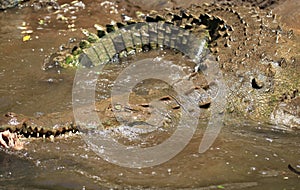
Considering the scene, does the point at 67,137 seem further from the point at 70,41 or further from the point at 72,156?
the point at 70,41

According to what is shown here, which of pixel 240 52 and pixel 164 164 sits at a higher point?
pixel 240 52

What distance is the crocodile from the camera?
491 cm

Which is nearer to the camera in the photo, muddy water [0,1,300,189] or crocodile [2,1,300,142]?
muddy water [0,1,300,189]

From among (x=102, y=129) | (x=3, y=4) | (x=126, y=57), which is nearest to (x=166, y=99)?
(x=102, y=129)

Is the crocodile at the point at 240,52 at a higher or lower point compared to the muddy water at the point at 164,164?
higher

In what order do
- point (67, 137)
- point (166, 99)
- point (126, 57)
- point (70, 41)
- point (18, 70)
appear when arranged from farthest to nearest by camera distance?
point (70, 41)
point (126, 57)
point (18, 70)
point (166, 99)
point (67, 137)

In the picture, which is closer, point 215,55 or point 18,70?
point 215,55

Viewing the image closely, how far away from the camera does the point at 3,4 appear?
8336 millimetres

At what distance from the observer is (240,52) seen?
5383 millimetres

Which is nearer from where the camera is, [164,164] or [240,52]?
[164,164]

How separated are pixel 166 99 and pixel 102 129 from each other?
786mm

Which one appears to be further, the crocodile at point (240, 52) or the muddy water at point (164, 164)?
the crocodile at point (240, 52)

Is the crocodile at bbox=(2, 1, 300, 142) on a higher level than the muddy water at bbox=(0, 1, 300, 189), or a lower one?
higher

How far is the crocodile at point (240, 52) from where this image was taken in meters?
4.91
